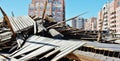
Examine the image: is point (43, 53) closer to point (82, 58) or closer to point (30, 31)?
point (82, 58)

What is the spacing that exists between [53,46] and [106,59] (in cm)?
193

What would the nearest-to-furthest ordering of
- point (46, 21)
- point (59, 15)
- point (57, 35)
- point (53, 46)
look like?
point (53, 46)
point (57, 35)
point (46, 21)
point (59, 15)

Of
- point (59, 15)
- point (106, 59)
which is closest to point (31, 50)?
point (106, 59)

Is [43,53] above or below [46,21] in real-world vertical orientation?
below

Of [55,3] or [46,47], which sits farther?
[55,3]

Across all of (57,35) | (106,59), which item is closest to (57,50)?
(106,59)

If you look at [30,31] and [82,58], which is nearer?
[82,58]

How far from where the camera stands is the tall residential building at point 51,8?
3184 inches

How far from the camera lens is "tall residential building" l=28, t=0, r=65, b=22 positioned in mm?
80875

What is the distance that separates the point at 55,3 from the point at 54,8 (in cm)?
243

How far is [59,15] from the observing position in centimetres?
8088

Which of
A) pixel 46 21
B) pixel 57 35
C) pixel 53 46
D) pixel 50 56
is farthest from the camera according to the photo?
pixel 46 21

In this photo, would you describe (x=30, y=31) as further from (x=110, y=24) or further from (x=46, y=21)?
(x=110, y=24)

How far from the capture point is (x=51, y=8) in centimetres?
8100
